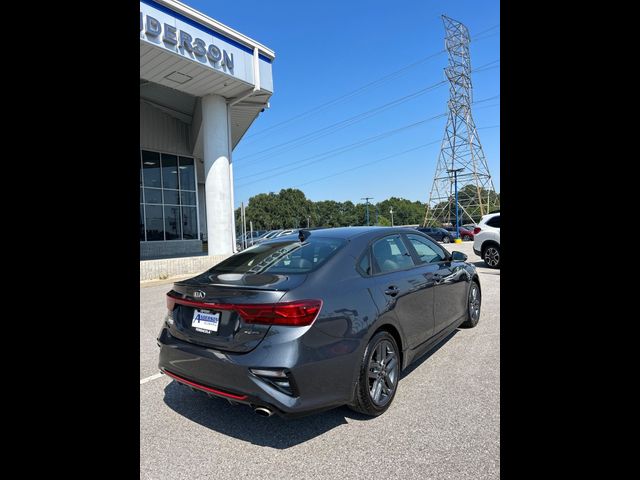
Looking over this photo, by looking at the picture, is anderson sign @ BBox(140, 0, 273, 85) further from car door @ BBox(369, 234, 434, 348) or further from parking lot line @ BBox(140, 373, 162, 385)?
car door @ BBox(369, 234, 434, 348)

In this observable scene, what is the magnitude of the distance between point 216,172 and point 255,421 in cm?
1407

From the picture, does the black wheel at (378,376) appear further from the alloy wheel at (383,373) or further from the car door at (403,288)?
the car door at (403,288)

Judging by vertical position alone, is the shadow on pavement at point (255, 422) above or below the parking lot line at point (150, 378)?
below

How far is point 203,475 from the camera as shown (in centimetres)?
232

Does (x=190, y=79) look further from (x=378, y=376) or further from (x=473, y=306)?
(x=378, y=376)

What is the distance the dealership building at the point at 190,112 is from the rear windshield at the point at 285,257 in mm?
5271

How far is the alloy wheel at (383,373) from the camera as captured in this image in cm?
294

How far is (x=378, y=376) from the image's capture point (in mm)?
2994

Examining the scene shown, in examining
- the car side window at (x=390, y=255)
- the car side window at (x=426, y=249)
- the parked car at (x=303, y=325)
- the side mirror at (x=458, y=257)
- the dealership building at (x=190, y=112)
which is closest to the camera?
the parked car at (x=303, y=325)

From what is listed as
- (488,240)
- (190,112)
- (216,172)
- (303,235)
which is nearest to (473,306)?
(303,235)

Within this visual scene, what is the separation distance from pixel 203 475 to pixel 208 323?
958mm

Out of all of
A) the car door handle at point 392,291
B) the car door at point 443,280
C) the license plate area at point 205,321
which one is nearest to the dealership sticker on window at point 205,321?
the license plate area at point 205,321

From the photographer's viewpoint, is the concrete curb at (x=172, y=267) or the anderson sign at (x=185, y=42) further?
the concrete curb at (x=172, y=267)
